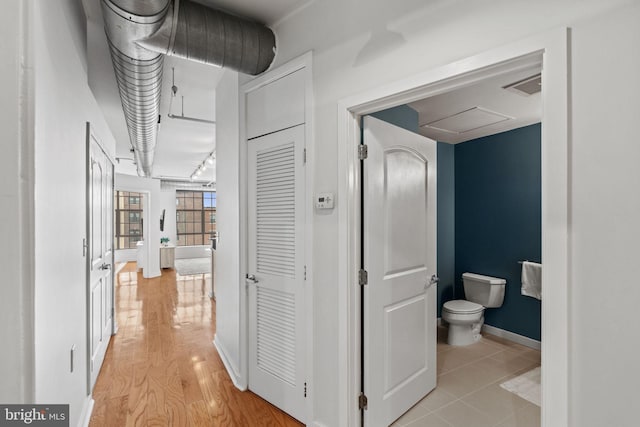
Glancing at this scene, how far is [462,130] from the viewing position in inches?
149

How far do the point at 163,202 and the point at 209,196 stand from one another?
1.61m

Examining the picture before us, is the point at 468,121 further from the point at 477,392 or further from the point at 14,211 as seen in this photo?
the point at 14,211

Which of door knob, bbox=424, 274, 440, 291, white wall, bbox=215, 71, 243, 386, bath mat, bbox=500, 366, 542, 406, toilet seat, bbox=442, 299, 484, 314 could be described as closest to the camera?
door knob, bbox=424, 274, 440, 291

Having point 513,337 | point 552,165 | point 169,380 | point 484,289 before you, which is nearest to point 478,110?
point 484,289

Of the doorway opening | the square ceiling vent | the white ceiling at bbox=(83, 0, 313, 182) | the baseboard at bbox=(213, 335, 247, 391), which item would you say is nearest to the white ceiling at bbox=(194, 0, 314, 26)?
the white ceiling at bbox=(83, 0, 313, 182)

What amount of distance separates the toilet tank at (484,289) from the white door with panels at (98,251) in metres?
3.84

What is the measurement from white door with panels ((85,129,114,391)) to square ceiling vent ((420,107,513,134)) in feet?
10.3

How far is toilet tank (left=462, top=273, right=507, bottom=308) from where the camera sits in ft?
12.3

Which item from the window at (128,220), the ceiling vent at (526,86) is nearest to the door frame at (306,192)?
the ceiling vent at (526,86)

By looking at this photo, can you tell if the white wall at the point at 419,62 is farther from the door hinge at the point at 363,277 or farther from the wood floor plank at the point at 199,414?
the wood floor plank at the point at 199,414

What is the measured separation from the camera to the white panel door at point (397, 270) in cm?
201

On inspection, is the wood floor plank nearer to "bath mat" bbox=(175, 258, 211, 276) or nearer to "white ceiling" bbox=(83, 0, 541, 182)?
"white ceiling" bbox=(83, 0, 541, 182)

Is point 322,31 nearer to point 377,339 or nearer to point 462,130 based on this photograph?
point 377,339

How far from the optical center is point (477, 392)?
2.67 meters
